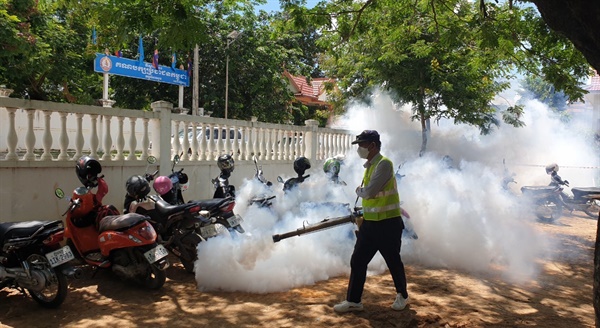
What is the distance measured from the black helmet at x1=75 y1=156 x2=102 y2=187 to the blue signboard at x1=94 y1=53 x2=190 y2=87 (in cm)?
1117

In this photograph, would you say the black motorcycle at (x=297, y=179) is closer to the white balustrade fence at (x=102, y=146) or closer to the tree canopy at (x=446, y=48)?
the white balustrade fence at (x=102, y=146)

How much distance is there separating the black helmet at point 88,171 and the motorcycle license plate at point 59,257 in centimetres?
138

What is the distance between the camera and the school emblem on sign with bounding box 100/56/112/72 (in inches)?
646

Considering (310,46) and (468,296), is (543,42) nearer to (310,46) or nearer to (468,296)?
(468,296)

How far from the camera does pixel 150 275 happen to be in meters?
5.43

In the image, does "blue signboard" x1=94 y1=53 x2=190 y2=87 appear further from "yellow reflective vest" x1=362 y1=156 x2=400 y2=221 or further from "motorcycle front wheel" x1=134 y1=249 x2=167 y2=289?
"yellow reflective vest" x1=362 y1=156 x2=400 y2=221

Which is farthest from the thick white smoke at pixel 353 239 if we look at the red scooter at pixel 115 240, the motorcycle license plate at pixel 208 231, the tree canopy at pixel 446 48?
the tree canopy at pixel 446 48

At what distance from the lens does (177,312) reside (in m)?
4.87

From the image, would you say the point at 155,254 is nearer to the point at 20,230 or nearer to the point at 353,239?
Result: the point at 20,230

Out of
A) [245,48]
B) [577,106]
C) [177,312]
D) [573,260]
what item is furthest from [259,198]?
[577,106]

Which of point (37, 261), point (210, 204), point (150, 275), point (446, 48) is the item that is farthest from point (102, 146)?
point (446, 48)

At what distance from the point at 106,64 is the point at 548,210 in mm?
14679

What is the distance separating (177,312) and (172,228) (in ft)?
4.62

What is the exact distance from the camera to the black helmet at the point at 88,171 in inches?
234
